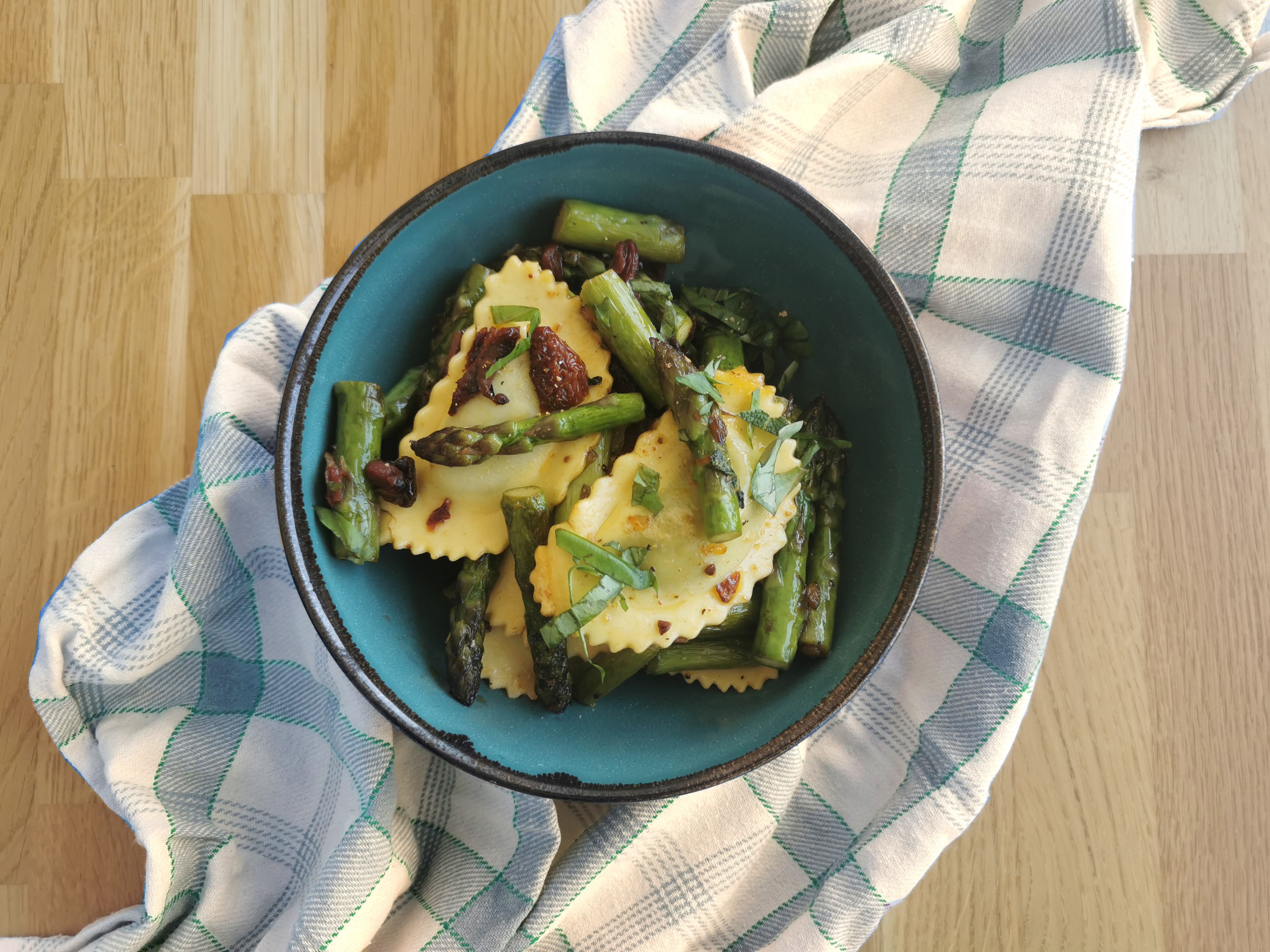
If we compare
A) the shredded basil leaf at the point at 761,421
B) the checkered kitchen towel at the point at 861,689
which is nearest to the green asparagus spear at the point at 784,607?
the shredded basil leaf at the point at 761,421

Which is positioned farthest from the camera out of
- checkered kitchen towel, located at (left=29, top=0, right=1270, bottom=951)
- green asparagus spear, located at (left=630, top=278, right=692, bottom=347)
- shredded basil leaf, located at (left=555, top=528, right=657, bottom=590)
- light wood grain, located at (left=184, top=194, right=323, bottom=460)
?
light wood grain, located at (left=184, top=194, right=323, bottom=460)

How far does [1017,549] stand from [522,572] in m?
1.08

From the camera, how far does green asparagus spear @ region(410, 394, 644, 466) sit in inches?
70.0

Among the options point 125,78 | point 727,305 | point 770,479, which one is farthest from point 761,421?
point 125,78

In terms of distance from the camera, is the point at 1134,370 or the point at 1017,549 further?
the point at 1134,370

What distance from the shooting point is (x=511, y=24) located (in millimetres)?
2484

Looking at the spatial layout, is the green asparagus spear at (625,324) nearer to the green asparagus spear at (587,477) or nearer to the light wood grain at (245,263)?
the green asparagus spear at (587,477)

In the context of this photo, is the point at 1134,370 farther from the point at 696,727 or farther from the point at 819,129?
the point at 696,727

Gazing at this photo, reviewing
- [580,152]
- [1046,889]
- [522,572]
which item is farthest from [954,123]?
[1046,889]

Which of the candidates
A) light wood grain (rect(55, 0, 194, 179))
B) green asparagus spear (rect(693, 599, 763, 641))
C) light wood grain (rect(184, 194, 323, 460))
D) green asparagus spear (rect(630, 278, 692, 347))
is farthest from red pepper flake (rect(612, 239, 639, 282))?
light wood grain (rect(55, 0, 194, 179))

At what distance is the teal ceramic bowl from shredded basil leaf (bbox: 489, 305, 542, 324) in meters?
0.19

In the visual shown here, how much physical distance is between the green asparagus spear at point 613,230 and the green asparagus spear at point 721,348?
17 centimetres

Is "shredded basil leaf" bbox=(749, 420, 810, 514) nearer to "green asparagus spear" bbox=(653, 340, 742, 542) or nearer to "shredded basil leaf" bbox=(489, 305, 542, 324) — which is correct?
"green asparagus spear" bbox=(653, 340, 742, 542)

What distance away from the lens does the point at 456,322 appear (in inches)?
78.0
